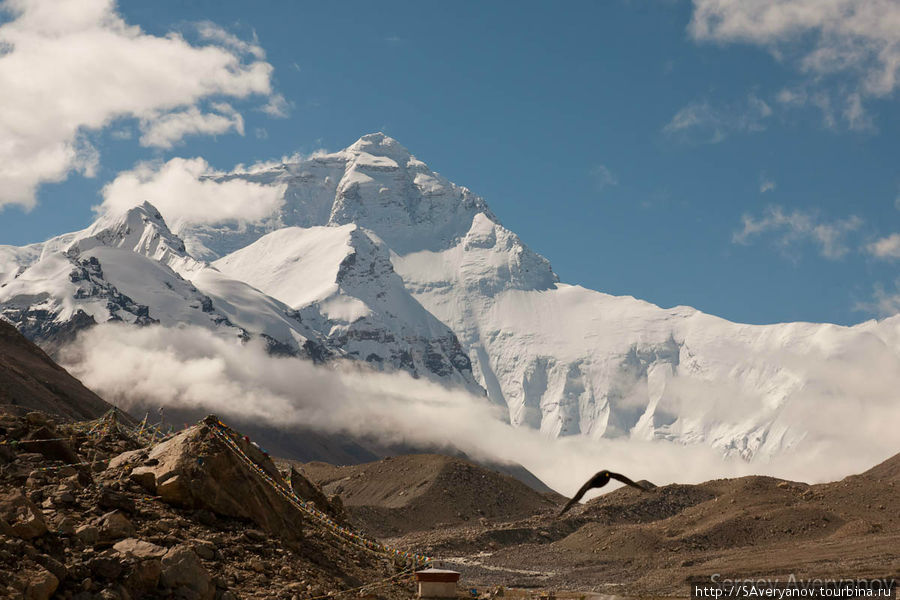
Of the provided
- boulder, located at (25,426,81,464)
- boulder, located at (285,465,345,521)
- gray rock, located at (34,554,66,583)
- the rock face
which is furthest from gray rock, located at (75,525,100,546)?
boulder, located at (285,465,345,521)

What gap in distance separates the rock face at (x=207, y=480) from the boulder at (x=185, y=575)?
4118 millimetres

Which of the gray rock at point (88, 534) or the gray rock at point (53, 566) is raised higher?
the gray rock at point (88, 534)

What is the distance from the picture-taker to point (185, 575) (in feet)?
88.5

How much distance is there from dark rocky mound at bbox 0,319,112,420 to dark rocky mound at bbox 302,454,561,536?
115ft

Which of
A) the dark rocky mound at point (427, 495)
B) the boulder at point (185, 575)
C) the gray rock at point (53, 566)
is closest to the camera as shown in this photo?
the gray rock at point (53, 566)

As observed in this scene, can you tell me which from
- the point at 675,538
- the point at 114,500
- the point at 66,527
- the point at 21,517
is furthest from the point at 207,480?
the point at 675,538

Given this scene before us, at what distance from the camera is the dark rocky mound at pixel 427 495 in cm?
11362

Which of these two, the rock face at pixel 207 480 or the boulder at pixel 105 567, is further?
the rock face at pixel 207 480

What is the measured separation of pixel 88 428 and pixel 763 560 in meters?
47.4

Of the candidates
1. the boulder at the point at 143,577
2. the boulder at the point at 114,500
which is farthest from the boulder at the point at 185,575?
the boulder at the point at 114,500

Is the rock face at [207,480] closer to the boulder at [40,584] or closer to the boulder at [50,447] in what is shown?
the boulder at [50,447]

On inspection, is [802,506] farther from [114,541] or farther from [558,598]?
[114,541]

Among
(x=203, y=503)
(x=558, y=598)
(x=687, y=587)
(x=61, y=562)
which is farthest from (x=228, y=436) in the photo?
(x=687, y=587)

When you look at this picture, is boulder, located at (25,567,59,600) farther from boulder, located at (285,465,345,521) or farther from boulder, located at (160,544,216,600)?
boulder, located at (285,465,345,521)
